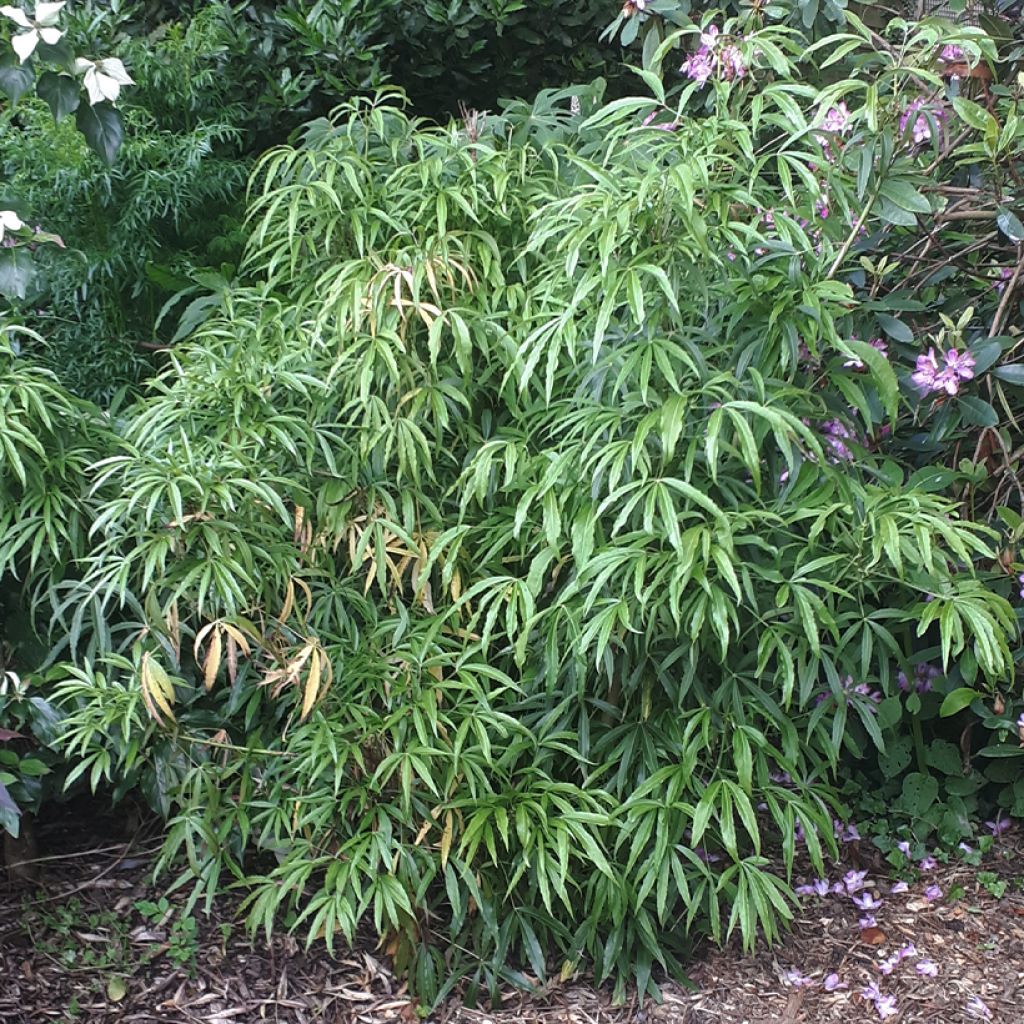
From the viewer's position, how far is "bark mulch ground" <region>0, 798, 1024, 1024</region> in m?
1.91

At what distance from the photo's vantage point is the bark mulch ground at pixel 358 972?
1914 millimetres

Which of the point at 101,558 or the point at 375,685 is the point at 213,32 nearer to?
the point at 101,558

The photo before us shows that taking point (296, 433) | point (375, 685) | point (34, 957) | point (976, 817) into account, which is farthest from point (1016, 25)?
point (34, 957)

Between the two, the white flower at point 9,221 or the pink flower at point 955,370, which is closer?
the white flower at point 9,221

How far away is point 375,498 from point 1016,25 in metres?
2.16

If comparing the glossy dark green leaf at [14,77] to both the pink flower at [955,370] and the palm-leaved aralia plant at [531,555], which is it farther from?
the pink flower at [955,370]

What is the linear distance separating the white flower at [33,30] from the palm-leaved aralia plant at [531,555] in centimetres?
49

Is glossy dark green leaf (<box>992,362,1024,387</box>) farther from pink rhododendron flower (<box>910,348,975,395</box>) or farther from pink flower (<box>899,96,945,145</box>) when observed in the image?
pink flower (<box>899,96,945,145</box>)

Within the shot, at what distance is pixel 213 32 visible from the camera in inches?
110

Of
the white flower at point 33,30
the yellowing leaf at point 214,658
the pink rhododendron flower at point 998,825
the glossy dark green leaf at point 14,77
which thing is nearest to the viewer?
the yellowing leaf at point 214,658

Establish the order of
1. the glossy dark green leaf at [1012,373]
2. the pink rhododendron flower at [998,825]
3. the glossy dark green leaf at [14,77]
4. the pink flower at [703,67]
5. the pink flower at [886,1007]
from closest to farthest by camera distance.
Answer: the glossy dark green leaf at [14,77] → the pink flower at [886,1007] → the pink flower at [703,67] → the glossy dark green leaf at [1012,373] → the pink rhododendron flower at [998,825]

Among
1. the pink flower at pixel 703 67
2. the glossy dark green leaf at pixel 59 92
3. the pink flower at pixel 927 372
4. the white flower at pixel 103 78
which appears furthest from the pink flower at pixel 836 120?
the glossy dark green leaf at pixel 59 92

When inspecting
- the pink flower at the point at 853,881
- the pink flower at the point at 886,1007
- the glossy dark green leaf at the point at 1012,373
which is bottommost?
the pink flower at the point at 886,1007

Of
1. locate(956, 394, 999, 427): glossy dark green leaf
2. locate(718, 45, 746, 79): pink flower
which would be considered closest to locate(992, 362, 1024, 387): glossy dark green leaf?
locate(956, 394, 999, 427): glossy dark green leaf
